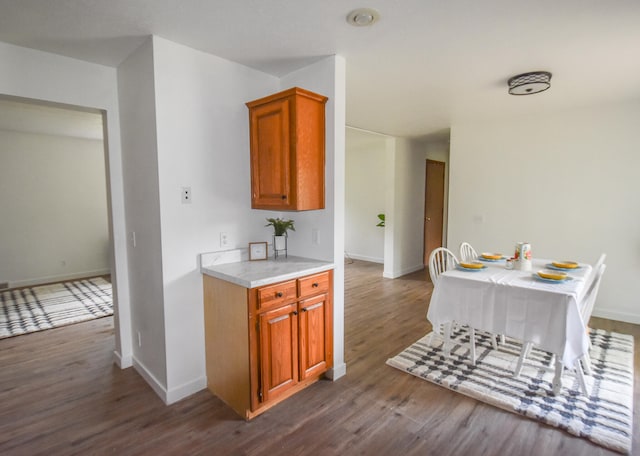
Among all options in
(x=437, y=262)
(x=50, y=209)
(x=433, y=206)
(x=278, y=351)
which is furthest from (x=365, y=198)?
(x=50, y=209)

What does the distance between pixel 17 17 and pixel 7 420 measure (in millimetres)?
2516

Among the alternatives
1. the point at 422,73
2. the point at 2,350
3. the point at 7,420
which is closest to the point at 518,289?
the point at 422,73

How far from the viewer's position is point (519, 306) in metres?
2.38

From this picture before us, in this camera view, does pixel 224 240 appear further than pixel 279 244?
No

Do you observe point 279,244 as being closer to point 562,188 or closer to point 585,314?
point 585,314

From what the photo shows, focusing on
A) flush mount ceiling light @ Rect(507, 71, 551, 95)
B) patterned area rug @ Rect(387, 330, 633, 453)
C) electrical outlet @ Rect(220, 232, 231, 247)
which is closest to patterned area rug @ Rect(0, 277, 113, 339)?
electrical outlet @ Rect(220, 232, 231, 247)

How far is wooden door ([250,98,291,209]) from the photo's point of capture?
237 centimetres

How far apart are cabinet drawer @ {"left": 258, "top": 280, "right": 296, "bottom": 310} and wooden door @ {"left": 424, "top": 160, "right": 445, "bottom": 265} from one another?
5.00m

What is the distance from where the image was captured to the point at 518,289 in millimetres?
2379

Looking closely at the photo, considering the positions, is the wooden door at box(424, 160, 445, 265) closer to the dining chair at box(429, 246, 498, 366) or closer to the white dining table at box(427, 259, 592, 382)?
the dining chair at box(429, 246, 498, 366)

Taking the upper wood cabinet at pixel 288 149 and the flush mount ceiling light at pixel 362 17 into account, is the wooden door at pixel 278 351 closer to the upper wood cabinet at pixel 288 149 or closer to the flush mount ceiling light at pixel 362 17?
the upper wood cabinet at pixel 288 149

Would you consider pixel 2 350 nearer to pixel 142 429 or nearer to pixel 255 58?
pixel 142 429

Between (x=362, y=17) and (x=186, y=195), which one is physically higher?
(x=362, y=17)

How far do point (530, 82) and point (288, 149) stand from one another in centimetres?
211
